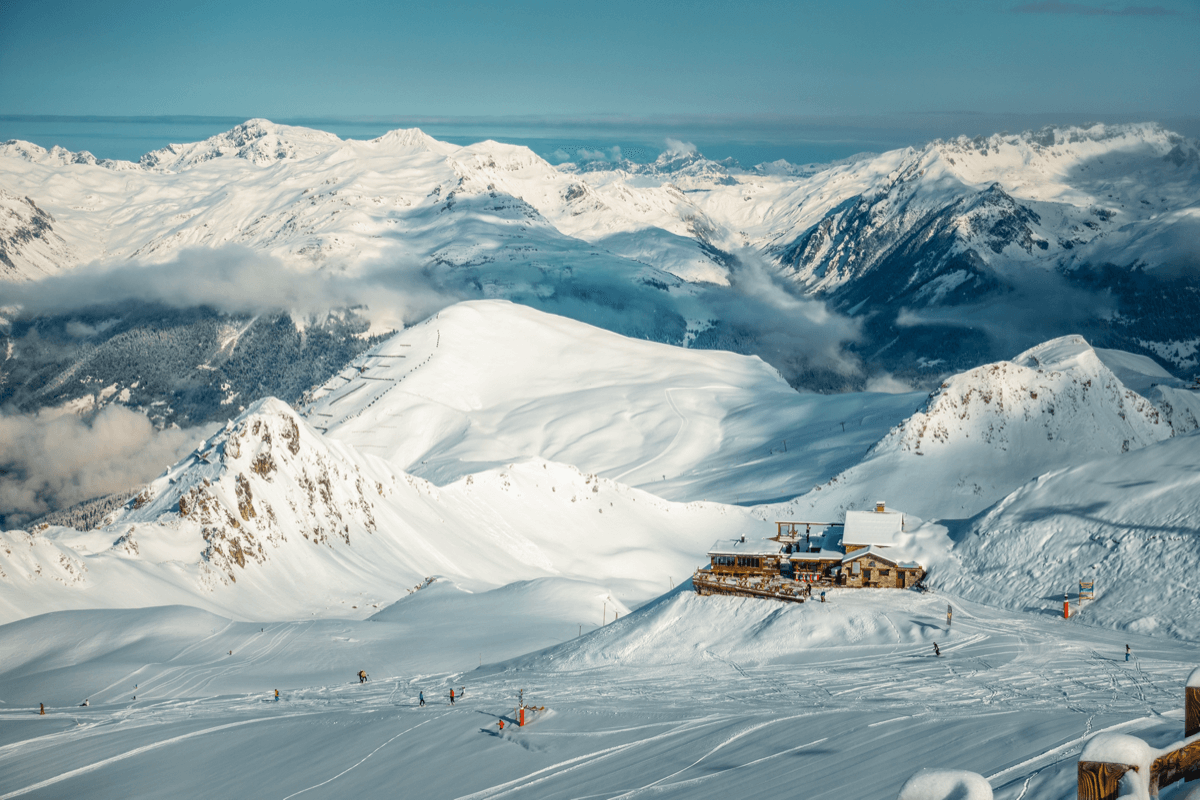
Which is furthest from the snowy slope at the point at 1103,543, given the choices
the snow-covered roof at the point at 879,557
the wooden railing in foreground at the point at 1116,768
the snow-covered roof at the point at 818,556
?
the wooden railing in foreground at the point at 1116,768

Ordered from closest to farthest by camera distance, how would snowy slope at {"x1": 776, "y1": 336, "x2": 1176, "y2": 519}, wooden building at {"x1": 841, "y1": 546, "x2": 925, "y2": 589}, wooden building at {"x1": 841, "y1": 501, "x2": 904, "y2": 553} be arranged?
wooden building at {"x1": 841, "y1": 546, "x2": 925, "y2": 589}, wooden building at {"x1": 841, "y1": 501, "x2": 904, "y2": 553}, snowy slope at {"x1": 776, "y1": 336, "x2": 1176, "y2": 519}

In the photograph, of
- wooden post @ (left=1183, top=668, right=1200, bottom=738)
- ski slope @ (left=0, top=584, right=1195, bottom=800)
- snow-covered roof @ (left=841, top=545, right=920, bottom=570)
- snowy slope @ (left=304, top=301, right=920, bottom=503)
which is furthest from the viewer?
snowy slope @ (left=304, top=301, right=920, bottom=503)

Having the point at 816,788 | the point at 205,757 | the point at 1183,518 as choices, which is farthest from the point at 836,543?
the point at 816,788

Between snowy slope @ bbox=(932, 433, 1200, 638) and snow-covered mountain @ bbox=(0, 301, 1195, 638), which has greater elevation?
snow-covered mountain @ bbox=(0, 301, 1195, 638)

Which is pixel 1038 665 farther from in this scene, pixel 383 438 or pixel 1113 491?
pixel 383 438

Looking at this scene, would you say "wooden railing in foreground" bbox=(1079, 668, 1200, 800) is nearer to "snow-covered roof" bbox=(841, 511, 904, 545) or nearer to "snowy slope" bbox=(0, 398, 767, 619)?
"snow-covered roof" bbox=(841, 511, 904, 545)

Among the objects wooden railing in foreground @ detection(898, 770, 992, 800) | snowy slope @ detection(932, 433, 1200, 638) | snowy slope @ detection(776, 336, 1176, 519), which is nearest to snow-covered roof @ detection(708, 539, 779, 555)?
snowy slope @ detection(932, 433, 1200, 638)

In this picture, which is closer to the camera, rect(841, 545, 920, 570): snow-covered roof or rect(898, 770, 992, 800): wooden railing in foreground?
rect(898, 770, 992, 800): wooden railing in foreground
